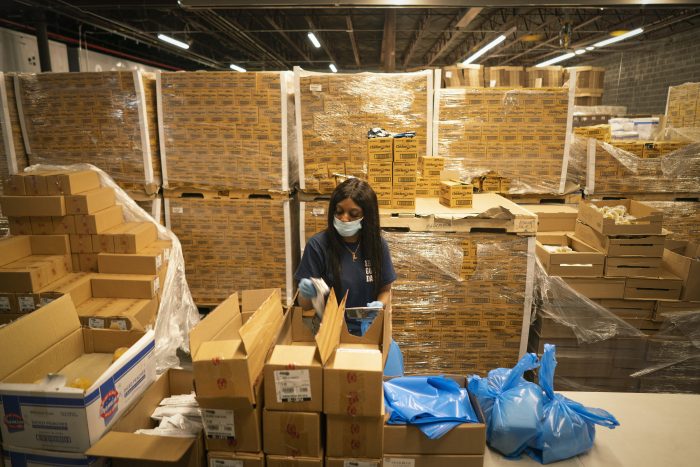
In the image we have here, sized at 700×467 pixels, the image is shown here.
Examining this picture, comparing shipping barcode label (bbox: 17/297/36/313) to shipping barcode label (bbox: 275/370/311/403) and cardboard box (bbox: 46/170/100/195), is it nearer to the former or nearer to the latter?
cardboard box (bbox: 46/170/100/195)

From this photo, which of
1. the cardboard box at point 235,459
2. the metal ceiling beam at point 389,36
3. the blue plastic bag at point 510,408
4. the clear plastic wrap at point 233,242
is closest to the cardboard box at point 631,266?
the blue plastic bag at point 510,408

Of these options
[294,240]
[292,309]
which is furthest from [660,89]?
[292,309]

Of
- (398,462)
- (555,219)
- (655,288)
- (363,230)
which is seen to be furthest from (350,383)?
(555,219)

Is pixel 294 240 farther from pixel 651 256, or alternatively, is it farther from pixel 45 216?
pixel 651 256

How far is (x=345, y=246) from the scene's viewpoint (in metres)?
2.91

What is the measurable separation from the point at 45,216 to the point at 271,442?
3.77 metres

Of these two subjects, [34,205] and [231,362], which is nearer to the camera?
[231,362]

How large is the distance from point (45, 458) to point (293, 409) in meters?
1.05

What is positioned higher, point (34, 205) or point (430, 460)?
point (34, 205)

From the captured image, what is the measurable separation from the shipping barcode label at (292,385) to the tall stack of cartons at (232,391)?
9 centimetres

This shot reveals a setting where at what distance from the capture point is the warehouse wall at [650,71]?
502 inches

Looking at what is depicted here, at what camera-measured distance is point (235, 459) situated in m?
1.61

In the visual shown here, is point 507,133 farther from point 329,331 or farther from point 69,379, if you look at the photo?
point 69,379

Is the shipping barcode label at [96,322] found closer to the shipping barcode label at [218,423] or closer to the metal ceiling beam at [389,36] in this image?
the shipping barcode label at [218,423]
